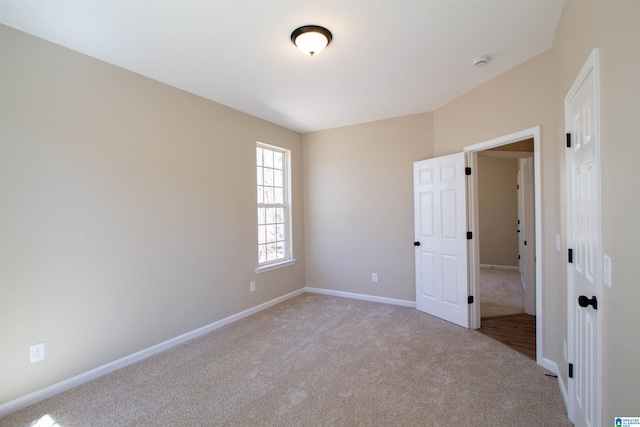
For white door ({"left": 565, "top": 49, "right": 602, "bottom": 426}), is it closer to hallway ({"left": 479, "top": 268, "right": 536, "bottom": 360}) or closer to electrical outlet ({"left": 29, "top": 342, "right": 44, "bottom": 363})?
hallway ({"left": 479, "top": 268, "right": 536, "bottom": 360})

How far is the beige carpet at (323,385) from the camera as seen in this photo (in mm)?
1972

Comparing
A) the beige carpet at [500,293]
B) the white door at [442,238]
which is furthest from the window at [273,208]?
the beige carpet at [500,293]

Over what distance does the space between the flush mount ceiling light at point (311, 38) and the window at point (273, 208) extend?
7.04 feet

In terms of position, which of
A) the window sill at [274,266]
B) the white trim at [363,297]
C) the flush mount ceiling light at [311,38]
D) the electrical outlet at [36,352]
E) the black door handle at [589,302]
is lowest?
the white trim at [363,297]

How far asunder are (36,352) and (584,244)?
3.70 meters

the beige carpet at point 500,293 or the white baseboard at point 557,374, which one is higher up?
the white baseboard at point 557,374

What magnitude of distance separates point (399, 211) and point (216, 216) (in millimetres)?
2503

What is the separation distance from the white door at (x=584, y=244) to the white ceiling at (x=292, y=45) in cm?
86

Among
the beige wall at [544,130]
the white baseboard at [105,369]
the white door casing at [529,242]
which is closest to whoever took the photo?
the white baseboard at [105,369]

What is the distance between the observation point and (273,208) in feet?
14.9

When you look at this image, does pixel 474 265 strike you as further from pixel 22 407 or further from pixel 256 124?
pixel 22 407

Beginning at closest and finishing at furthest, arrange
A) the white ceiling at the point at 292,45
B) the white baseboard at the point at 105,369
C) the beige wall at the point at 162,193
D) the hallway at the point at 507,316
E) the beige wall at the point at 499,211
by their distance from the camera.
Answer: the beige wall at the point at 162,193, the white ceiling at the point at 292,45, the white baseboard at the point at 105,369, the hallway at the point at 507,316, the beige wall at the point at 499,211

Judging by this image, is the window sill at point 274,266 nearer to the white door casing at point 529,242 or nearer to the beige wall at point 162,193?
the beige wall at point 162,193

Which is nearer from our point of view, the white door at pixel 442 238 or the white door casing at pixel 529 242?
the white door at pixel 442 238
